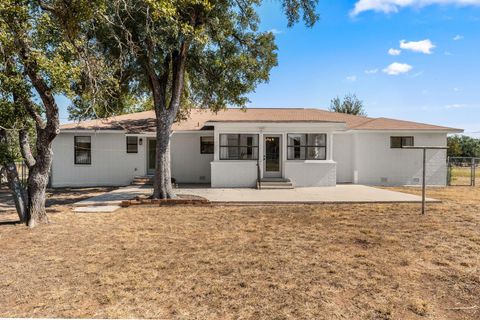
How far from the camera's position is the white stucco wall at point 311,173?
1447 centimetres

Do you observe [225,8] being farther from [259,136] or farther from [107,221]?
[107,221]

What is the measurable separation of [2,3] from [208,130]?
10.9m

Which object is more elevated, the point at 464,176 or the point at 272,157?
the point at 272,157

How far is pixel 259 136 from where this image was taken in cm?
1444

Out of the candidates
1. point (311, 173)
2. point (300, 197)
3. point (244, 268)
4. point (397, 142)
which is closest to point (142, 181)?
point (300, 197)

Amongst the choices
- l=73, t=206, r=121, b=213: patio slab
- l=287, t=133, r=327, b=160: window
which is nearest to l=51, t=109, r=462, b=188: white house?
l=287, t=133, r=327, b=160: window

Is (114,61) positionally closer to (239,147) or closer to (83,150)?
(239,147)

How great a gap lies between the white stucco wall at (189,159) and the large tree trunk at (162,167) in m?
5.20

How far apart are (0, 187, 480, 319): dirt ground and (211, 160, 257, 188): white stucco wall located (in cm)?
Answer: 600

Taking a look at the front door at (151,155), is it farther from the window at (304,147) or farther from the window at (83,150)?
the window at (304,147)

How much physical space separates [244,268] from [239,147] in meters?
10.3

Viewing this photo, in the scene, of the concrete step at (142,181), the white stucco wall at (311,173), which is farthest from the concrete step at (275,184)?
the concrete step at (142,181)

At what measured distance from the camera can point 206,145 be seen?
16297mm

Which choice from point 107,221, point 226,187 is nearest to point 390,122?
point 226,187
